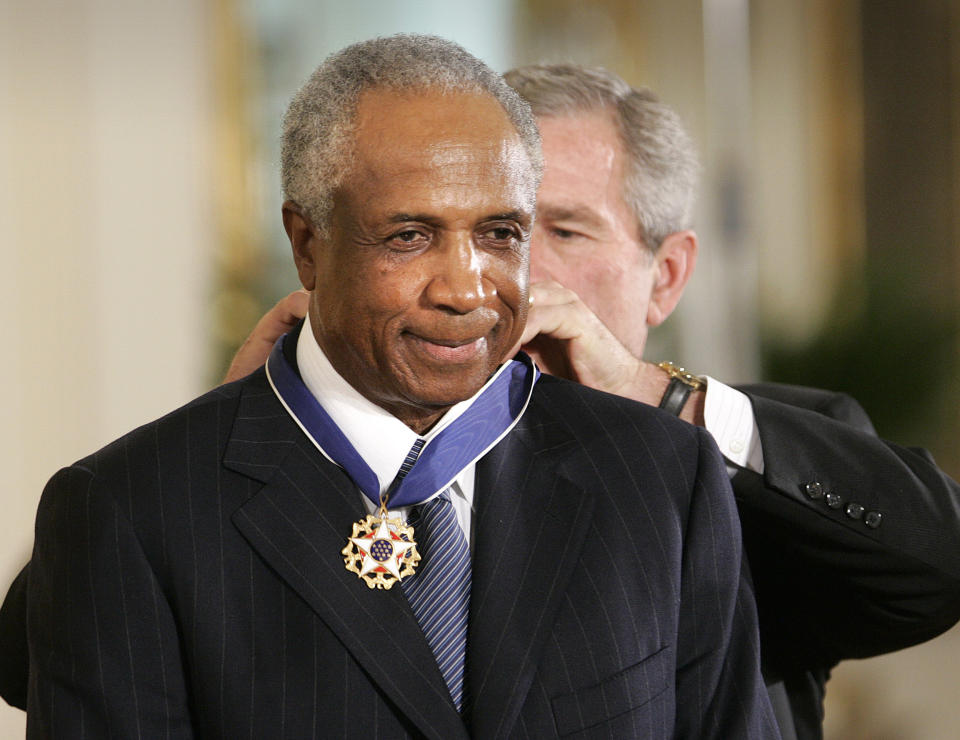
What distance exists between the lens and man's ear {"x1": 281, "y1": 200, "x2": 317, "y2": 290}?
4.33 feet

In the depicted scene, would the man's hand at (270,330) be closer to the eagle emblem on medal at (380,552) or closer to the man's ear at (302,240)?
the man's ear at (302,240)

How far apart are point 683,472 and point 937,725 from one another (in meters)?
4.40

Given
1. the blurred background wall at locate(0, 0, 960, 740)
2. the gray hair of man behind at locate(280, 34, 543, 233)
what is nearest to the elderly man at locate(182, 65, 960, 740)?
the gray hair of man behind at locate(280, 34, 543, 233)

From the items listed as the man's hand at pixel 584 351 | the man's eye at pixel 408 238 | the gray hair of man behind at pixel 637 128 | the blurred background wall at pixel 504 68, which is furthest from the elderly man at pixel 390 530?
the blurred background wall at pixel 504 68

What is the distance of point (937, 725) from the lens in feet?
17.2

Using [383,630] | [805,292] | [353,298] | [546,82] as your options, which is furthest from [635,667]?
[805,292]

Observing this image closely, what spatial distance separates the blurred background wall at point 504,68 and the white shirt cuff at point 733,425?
2.81 m

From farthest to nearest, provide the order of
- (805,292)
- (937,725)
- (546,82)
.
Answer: (805,292), (937,725), (546,82)

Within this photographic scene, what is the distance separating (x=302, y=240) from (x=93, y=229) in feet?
11.3

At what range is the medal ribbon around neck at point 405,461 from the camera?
128cm

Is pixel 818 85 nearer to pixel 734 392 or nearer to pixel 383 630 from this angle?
pixel 734 392

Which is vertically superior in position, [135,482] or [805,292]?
[135,482]

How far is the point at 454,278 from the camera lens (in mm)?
1225

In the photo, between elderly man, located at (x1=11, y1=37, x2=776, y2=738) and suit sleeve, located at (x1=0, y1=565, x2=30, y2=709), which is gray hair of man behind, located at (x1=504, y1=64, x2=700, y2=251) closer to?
elderly man, located at (x1=11, y1=37, x2=776, y2=738)
